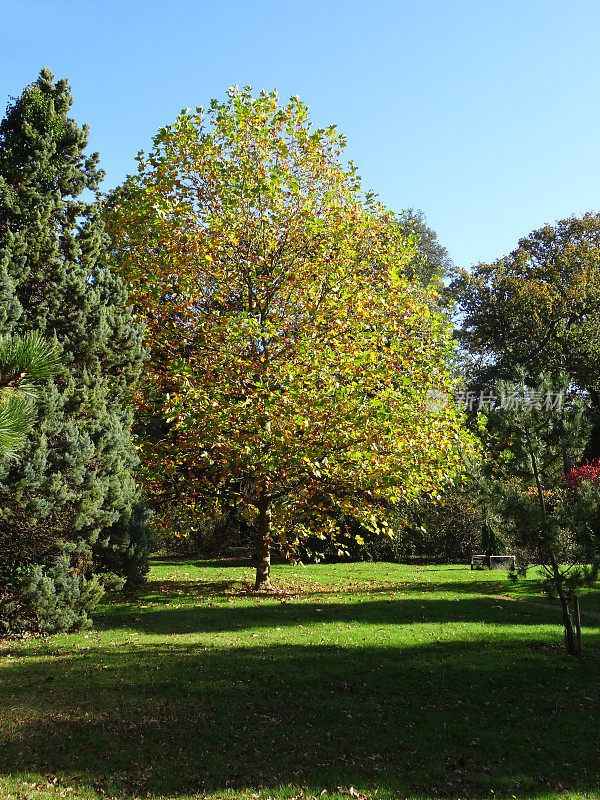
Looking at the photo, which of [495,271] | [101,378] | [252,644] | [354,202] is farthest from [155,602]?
[495,271]

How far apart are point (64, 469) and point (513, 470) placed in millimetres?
Result: 8632

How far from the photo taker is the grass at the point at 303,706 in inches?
229

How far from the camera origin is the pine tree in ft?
35.2

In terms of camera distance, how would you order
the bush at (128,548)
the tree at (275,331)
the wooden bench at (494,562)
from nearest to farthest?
1. the bush at (128,548)
2. the tree at (275,331)
3. the wooden bench at (494,562)

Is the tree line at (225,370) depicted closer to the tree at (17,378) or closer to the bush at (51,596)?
the bush at (51,596)

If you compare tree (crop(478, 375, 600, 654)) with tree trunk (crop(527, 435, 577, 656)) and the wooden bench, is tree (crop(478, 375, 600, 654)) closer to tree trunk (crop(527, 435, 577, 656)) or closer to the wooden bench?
tree trunk (crop(527, 435, 577, 656))

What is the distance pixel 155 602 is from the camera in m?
14.7

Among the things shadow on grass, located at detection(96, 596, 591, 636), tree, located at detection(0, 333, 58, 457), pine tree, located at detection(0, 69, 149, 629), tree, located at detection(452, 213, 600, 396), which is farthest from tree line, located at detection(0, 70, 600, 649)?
tree, located at detection(452, 213, 600, 396)

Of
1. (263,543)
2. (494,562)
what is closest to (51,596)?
(263,543)

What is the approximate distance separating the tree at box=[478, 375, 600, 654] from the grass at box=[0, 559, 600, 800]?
145cm

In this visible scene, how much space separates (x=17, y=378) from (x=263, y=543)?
12.5 metres

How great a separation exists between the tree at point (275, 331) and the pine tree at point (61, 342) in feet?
5.71

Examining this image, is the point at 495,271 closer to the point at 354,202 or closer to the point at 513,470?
the point at 354,202

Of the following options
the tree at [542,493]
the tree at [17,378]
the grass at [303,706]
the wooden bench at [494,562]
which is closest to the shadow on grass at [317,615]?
the grass at [303,706]
